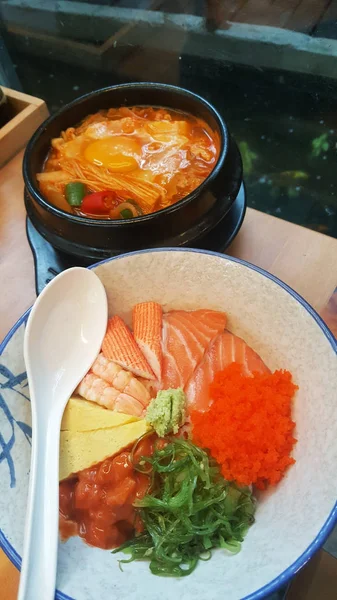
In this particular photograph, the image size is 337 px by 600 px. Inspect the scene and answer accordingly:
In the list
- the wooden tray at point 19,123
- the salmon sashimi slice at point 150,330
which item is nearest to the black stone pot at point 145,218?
the salmon sashimi slice at point 150,330

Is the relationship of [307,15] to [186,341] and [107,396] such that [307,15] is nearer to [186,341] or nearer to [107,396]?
[186,341]

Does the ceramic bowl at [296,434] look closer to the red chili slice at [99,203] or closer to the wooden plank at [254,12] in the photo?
the red chili slice at [99,203]

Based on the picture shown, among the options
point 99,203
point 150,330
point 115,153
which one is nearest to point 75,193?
point 99,203

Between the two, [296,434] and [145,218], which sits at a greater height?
[145,218]

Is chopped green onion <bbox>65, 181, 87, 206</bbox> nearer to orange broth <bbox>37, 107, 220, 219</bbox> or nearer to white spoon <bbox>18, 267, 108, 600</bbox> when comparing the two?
orange broth <bbox>37, 107, 220, 219</bbox>

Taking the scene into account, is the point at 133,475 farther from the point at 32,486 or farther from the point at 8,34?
the point at 8,34

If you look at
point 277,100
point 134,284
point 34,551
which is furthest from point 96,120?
point 34,551

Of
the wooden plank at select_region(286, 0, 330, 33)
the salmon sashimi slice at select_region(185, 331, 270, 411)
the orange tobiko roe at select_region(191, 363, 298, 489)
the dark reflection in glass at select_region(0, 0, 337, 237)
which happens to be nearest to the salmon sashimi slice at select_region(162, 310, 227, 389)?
the salmon sashimi slice at select_region(185, 331, 270, 411)
